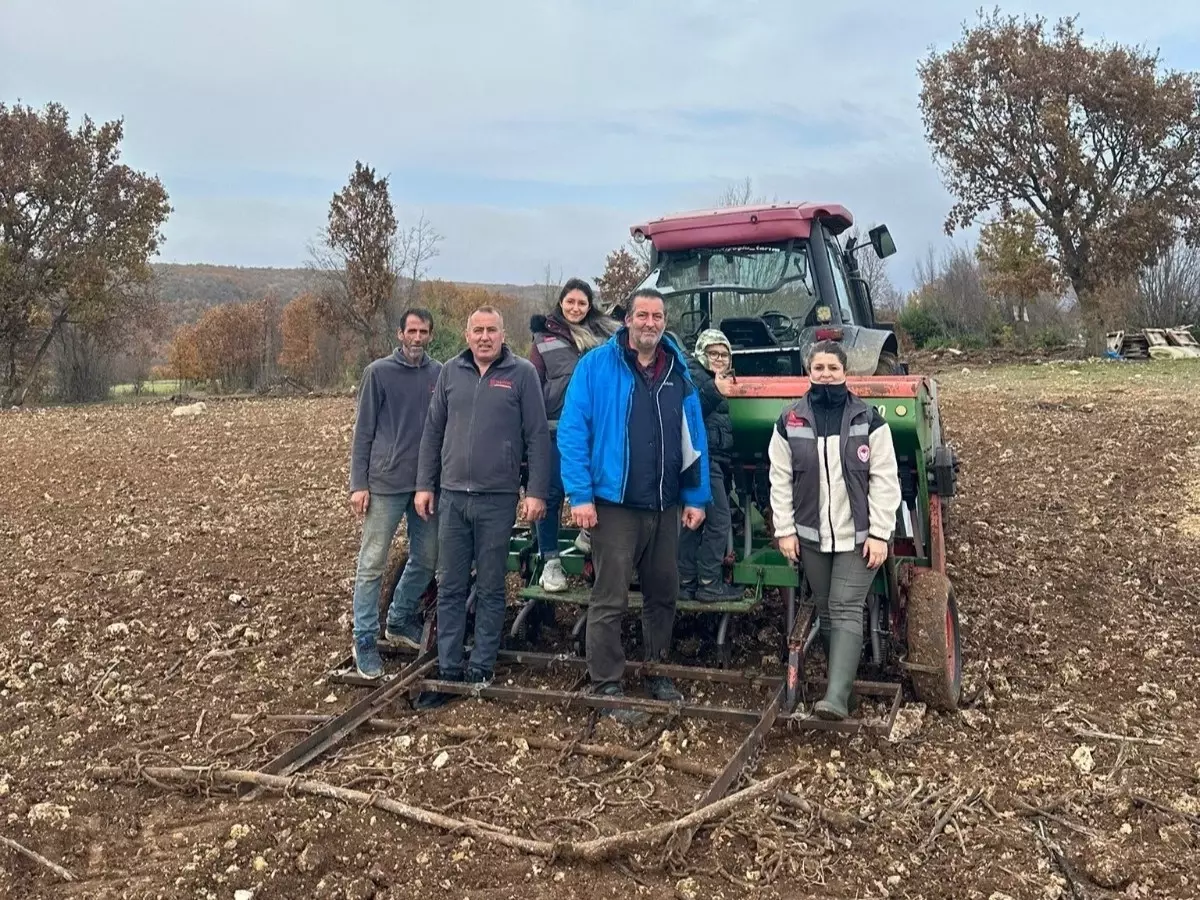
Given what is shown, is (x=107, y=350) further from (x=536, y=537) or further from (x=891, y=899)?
(x=891, y=899)

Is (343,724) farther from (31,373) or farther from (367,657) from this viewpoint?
(31,373)

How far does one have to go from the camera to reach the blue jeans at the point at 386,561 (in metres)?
5.01

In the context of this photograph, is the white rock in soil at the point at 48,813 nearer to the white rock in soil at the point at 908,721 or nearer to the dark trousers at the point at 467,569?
the dark trousers at the point at 467,569

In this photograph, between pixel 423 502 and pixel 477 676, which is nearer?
pixel 477 676

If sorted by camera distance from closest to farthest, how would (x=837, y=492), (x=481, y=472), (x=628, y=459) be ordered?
(x=837, y=492), (x=628, y=459), (x=481, y=472)

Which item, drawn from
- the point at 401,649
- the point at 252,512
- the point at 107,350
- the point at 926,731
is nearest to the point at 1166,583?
the point at 926,731

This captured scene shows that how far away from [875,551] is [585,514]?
1241 mm

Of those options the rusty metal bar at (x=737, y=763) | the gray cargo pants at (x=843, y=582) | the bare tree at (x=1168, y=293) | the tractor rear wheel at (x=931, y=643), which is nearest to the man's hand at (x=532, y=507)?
the gray cargo pants at (x=843, y=582)

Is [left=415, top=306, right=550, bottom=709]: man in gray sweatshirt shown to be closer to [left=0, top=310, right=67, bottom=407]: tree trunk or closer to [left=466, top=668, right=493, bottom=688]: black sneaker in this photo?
[left=466, top=668, right=493, bottom=688]: black sneaker

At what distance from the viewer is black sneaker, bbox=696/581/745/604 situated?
4.89 metres

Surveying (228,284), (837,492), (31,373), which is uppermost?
(228,284)

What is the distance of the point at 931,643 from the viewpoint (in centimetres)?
437

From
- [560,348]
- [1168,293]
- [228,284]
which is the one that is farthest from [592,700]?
[228,284]

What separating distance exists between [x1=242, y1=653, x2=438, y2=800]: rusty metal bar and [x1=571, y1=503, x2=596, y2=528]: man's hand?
1090mm
